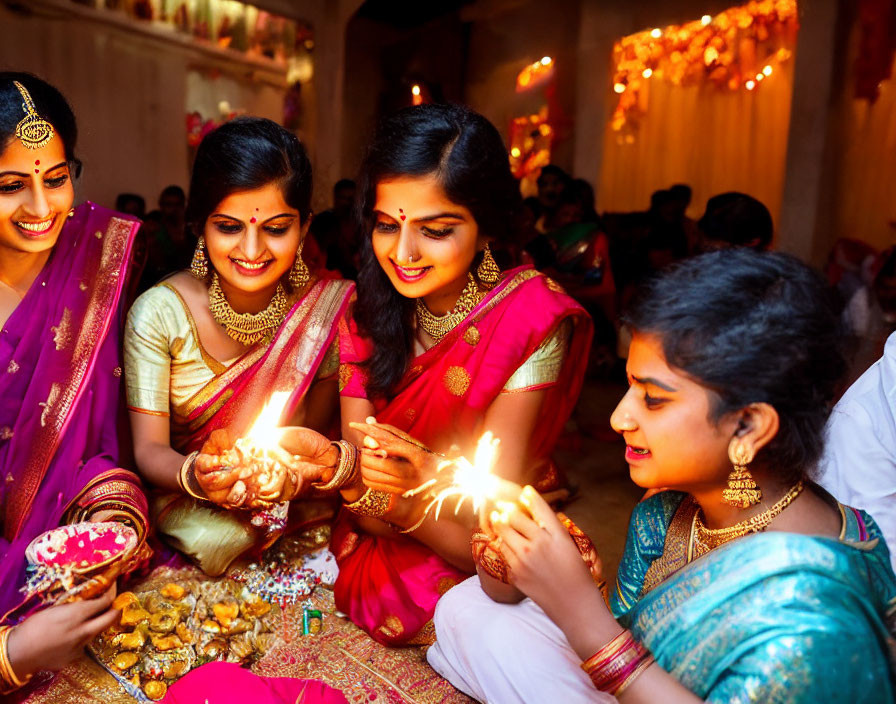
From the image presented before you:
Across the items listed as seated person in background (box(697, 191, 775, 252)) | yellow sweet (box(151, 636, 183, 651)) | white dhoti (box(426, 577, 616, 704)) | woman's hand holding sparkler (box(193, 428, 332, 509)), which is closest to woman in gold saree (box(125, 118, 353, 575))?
woman's hand holding sparkler (box(193, 428, 332, 509))

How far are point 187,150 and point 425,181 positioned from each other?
27.6 ft

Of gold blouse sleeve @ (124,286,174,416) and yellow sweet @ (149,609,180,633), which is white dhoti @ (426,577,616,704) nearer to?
yellow sweet @ (149,609,180,633)

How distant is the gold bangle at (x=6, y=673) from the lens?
6.42ft

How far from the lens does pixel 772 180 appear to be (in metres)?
8.34

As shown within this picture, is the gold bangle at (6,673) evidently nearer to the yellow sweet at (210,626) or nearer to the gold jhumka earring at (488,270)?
the yellow sweet at (210,626)

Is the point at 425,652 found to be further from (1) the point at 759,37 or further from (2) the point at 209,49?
(2) the point at 209,49

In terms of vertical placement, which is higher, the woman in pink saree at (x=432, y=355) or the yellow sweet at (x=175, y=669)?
the woman in pink saree at (x=432, y=355)

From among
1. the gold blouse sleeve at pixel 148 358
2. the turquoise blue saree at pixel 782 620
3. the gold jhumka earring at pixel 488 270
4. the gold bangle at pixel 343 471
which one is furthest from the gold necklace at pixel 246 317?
the turquoise blue saree at pixel 782 620

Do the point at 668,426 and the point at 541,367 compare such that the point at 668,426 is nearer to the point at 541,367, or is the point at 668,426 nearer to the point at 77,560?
the point at 541,367

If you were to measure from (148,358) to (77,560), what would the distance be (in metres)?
0.85

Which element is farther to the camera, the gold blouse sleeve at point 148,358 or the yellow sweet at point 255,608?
the gold blouse sleeve at point 148,358

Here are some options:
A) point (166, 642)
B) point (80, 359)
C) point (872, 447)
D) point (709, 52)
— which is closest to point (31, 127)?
point (80, 359)

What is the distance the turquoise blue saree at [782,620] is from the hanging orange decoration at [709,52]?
7.59 m

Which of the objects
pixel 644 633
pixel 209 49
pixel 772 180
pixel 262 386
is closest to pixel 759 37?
pixel 772 180
